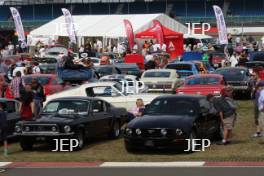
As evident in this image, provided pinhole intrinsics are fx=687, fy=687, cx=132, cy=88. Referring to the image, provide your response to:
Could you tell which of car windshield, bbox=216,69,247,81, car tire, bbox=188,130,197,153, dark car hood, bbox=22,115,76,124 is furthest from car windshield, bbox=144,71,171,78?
car tire, bbox=188,130,197,153

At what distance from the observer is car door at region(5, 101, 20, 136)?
63.4 ft

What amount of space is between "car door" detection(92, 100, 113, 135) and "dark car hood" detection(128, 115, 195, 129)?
193 centimetres

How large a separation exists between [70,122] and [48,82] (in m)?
9.40

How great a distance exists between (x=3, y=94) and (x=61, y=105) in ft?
23.4

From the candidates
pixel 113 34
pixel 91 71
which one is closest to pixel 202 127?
pixel 91 71

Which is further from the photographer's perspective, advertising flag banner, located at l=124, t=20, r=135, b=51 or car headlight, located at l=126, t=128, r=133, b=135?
advertising flag banner, located at l=124, t=20, r=135, b=51

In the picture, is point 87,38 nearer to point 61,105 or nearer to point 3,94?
point 3,94

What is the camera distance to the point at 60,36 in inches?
2207

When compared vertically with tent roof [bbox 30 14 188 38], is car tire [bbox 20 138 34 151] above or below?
below

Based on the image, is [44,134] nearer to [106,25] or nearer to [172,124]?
[172,124]

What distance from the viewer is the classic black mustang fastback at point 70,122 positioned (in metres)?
17.3

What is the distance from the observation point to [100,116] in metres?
19.0

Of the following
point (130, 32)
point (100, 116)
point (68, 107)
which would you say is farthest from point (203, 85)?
point (130, 32)
